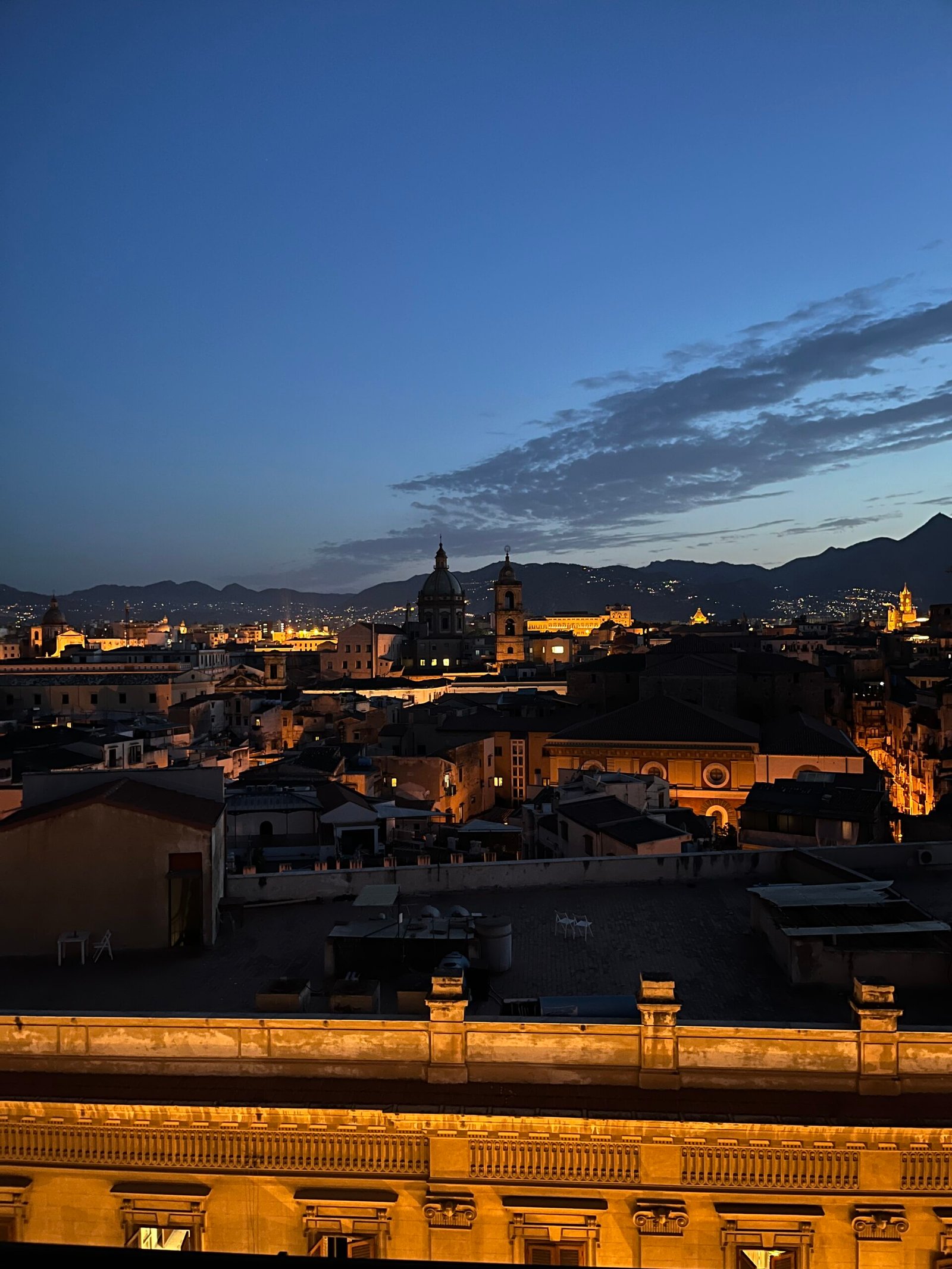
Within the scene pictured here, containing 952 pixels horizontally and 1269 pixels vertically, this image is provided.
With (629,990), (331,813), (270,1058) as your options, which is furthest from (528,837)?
(270,1058)

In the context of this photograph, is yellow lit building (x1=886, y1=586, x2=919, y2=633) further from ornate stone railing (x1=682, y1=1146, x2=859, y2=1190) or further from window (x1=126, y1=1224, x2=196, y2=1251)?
window (x1=126, y1=1224, x2=196, y2=1251)

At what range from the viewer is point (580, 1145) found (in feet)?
23.5

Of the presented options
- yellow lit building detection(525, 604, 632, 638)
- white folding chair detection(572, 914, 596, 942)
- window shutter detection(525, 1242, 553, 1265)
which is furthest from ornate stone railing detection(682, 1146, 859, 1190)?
yellow lit building detection(525, 604, 632, 638)

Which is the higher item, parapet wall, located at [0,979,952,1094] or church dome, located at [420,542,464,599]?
church dome, located at [420,542,464,599]

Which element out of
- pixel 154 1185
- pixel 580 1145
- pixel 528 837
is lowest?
A: pixel 528 837

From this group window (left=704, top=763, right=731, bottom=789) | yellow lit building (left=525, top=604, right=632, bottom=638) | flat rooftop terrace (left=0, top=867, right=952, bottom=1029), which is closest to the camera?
flat rooftop terrace (left=0, top=867, right=952, bottom=1029)

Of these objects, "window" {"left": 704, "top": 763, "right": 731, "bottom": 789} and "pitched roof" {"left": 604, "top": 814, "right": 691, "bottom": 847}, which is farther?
"window" {"left": 704, "top": 763, "right": 731, "bottom": 789}

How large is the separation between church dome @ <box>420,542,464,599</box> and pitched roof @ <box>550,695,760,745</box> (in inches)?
2648

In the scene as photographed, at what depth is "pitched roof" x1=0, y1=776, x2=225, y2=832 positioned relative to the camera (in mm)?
11844

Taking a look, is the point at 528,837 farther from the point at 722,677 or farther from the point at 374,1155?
the point at 722,677

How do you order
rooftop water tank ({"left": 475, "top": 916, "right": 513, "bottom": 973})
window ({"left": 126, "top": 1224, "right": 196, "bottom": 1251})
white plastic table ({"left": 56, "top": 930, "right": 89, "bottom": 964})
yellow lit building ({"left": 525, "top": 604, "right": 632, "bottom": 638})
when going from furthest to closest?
yellow lit building ({"left": 525, "top": 604, "right": 632, "bottom": 638}) → white plastic table ({"left": 56, "top": 930, "right": 89, "bottom": 964}) → rooftop water tank ({"left": 475, "top": 916, "right": 513, "bottom": 973}) → window ({"left": 126, "top": 1224, "right": 196, "bottom": 1251})

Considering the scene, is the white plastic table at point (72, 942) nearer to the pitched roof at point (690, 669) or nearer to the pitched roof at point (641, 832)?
the pitched roof at point (641, 832)

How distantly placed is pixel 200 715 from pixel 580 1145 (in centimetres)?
6144

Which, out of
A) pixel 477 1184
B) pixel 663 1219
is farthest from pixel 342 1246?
pixel 663 1219
